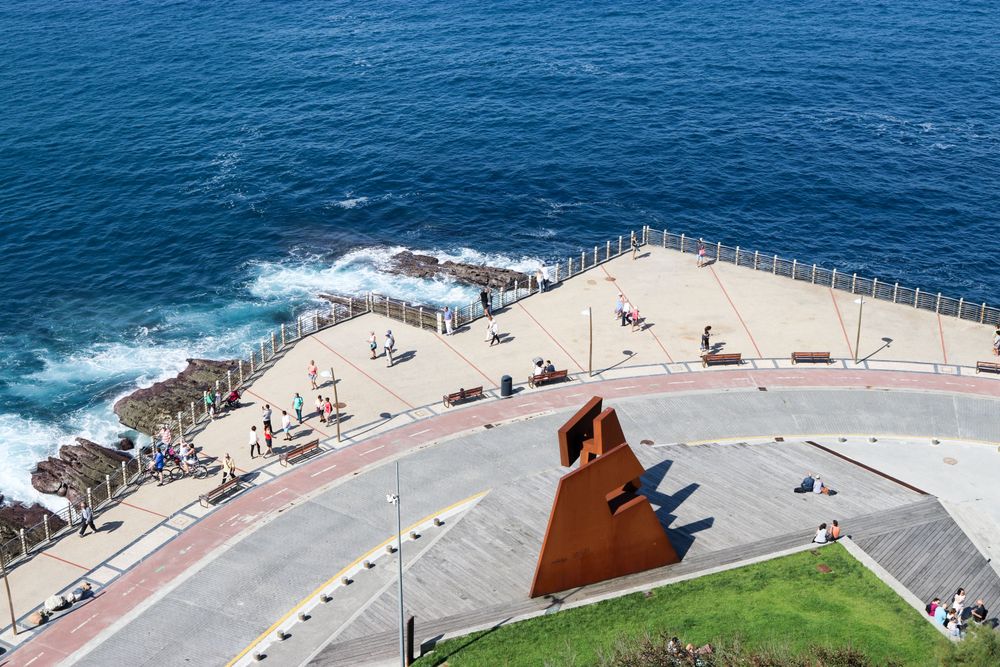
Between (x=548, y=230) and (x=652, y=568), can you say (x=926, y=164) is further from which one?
(x=652, y=568)

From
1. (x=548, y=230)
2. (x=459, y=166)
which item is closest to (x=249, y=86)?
(x=459, y=166)

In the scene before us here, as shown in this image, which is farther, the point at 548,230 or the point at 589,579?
the point at 548,230

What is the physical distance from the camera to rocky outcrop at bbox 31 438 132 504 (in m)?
57.1

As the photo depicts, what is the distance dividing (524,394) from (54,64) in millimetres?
93442

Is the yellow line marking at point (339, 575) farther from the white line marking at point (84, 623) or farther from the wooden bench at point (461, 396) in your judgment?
the wooden bench at point (461, 396)

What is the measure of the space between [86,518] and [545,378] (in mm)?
24901

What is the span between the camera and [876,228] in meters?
87.4

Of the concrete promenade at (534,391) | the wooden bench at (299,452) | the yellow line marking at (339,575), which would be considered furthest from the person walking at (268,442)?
the yellow line marking at (339,575)

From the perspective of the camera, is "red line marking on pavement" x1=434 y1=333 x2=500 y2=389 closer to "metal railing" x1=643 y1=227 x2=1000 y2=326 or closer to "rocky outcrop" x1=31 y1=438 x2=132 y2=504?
"metal railing" x1=643 y1=227 x2=1000 y2=326

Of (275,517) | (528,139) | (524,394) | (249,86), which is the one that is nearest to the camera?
(275,517)

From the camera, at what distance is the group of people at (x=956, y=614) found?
127ft

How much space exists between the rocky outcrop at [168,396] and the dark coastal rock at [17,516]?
8.63 m

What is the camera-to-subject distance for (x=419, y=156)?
102 metres

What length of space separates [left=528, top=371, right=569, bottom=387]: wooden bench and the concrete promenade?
645 millimetres
